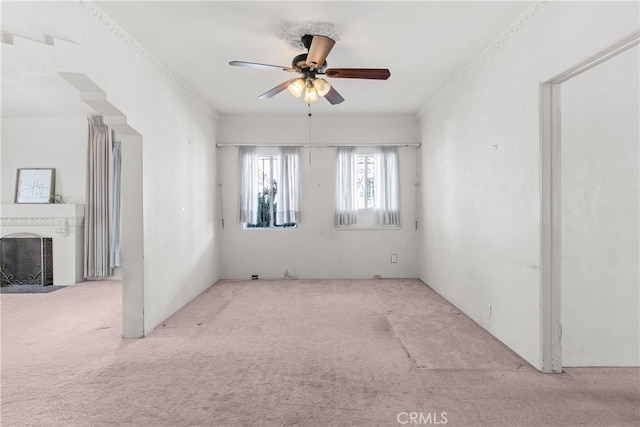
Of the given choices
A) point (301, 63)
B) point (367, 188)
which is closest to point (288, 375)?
point (301, 63)

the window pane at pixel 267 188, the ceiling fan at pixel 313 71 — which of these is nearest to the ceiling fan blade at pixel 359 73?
the ceiling fan at pixel 313 71

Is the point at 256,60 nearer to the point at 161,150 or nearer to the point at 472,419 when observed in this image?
the point at 161,150

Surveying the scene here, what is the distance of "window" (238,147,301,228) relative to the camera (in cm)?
600

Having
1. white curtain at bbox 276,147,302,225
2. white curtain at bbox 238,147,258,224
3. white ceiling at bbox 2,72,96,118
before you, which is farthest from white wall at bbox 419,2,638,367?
white ceiling at bbox 2,72,96,118

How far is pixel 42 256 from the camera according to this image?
18.9 ft

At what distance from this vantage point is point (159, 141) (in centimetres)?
373

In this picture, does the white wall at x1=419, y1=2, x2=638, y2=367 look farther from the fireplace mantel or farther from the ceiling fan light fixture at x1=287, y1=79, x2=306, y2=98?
the fireplace mantel

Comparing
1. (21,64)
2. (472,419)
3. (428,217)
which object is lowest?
(472,419)

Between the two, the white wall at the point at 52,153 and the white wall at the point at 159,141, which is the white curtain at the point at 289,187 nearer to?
the white wall at the point at 159,141

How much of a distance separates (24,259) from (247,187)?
3787 mm

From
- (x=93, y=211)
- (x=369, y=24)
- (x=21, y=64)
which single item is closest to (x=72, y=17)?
(x=21, y=64)

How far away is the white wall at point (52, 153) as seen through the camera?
19.6 feet

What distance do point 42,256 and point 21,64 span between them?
4.54 metres

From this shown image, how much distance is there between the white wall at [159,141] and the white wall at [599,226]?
3.56 meters
